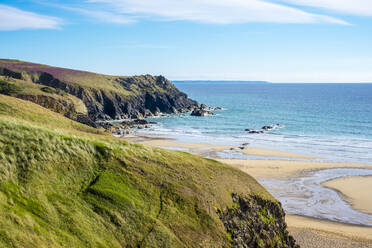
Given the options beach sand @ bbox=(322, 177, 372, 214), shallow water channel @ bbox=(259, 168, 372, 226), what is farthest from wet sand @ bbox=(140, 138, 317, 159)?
beach sand @ bbox=(322, 177, 372, 214)

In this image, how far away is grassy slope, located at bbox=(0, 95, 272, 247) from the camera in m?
15.5

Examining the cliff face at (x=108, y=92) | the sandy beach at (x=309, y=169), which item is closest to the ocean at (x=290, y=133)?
the sandy beach at (x=309, y=169)

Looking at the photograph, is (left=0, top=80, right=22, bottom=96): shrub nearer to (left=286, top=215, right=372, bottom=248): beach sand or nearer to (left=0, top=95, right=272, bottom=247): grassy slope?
(left=0, top=95, right=272, bottom=247): grassy slope

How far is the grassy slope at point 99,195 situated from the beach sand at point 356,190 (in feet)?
69.4

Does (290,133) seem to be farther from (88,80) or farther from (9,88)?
(88,80)

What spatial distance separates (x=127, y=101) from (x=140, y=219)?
4227 inches

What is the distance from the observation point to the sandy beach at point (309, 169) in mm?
30109

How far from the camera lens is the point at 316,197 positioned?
135ft

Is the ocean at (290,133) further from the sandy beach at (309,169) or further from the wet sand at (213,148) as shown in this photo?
the sandy beach at (309,169)

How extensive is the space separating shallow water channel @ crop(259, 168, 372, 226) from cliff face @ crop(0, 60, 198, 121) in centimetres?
6096

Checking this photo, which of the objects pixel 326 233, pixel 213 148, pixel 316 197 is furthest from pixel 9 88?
pixel 326 233

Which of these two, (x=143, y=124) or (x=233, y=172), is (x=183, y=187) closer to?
(x=233, y=172)

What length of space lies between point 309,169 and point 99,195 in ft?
136

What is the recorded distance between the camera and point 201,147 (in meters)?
69.6
